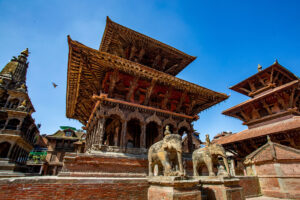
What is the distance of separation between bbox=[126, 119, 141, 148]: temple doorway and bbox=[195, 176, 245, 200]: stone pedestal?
26.2ft

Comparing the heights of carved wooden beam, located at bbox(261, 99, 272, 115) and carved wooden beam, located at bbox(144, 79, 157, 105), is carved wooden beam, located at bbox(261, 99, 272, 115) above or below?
above

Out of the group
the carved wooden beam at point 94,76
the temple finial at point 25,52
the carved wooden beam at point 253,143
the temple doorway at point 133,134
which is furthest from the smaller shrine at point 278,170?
the temple finial at point 25,52

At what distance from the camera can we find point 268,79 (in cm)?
1911

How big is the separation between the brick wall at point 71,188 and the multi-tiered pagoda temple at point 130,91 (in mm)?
3167

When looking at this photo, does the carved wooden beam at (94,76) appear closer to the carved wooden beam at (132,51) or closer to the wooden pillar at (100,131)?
the wooden pillar at (100,131)

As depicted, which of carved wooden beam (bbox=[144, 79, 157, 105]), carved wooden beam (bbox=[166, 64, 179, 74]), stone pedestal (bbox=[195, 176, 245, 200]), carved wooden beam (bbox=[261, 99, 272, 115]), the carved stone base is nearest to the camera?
stone pedestal (bbox=[195, 176, 245, 200])

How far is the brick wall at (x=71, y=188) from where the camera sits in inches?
163

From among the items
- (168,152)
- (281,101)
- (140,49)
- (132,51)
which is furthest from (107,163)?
(281,101)

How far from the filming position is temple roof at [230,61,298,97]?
59.8 ft

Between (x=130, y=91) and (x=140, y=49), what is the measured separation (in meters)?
5.52

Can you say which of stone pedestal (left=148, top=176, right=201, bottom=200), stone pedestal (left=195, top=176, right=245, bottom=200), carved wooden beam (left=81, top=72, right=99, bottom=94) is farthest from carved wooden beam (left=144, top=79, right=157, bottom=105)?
stone pedestal (left=148, top=176, right=201, bottom=200)

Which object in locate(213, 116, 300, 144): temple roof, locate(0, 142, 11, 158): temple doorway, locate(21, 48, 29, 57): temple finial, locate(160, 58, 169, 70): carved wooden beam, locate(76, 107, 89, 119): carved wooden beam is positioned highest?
locate(21, 48, 29, 57): temple finial

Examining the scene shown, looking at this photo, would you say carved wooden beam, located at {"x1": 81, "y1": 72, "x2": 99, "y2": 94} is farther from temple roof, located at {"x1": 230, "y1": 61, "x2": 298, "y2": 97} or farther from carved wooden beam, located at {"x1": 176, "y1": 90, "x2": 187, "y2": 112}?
temple roof, located at {"x1": 230, "y1": 61, "x2": 298, "y2": 97}

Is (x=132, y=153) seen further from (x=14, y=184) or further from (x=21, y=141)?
(x=21, y=141)
